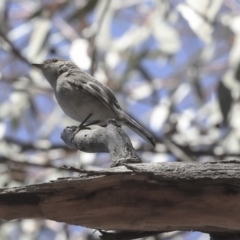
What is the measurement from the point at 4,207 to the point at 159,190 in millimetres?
323

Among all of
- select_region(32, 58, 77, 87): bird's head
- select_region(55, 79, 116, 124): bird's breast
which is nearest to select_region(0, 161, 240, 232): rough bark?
select_region(55, 79, 116, 124): bird's breast

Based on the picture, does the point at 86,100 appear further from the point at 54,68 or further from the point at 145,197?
the point at 145,197

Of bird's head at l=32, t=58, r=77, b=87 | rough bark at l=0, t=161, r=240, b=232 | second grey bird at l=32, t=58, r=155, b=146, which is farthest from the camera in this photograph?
bird's head at l=32, t=58, r=77, b=87

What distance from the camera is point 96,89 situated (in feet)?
9.73

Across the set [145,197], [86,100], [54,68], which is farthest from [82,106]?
[145,197]

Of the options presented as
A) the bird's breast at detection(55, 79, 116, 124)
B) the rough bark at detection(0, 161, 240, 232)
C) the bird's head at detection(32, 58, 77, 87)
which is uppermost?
the bird's head at detection(32, 58, 77, 87)

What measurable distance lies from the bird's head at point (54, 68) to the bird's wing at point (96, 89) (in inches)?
7.9

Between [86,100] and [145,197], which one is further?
[86,100]

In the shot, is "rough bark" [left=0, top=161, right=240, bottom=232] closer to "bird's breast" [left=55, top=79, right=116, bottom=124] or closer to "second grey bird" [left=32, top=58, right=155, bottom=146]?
"second grey bird" [left=32, top=58, right=155, bottom=146]

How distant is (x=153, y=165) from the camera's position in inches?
52.5

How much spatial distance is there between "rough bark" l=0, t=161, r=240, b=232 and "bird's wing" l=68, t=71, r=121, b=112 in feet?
5.05

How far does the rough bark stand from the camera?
1.31m

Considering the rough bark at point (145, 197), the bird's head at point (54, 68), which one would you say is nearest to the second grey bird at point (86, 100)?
the bird's head at point (54, 68)

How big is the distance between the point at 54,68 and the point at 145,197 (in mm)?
2080
